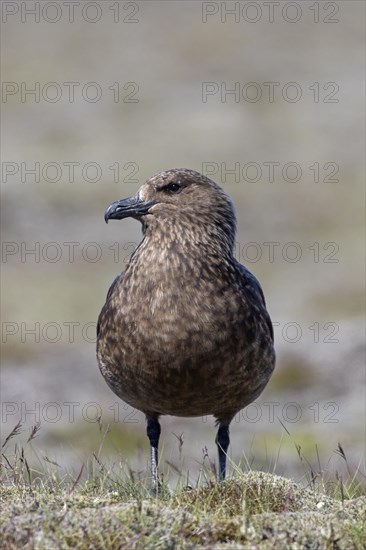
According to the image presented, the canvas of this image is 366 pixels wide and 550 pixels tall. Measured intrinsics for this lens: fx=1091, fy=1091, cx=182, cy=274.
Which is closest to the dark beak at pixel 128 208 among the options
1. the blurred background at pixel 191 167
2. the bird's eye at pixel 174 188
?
the bird's eye at pixel 174 188

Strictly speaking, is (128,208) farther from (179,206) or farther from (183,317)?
(183,317)

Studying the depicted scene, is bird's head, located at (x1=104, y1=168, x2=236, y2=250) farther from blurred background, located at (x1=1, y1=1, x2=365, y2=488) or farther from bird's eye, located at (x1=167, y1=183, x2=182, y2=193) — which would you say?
blurred background, located at (x1=1, y1=1, x2=365, y2=488)

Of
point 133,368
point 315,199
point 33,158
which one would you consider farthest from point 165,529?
point 33,158

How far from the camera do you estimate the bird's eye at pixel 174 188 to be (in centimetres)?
779

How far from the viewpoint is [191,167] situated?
3869cm

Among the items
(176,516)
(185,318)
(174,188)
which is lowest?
(176,516)

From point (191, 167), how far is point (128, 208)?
3126cm

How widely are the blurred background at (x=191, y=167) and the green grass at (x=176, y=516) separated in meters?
3.65

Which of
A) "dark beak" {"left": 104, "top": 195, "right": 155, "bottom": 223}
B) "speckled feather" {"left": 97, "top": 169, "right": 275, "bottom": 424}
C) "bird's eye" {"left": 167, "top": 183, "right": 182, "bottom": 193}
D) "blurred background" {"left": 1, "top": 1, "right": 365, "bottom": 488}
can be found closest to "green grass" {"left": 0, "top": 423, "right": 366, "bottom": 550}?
"speckled feather" {"left": 97, "top": 169, "right": 275, "bottom": 424}

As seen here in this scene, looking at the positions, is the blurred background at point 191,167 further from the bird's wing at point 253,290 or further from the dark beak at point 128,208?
the dark beak at point 128,208

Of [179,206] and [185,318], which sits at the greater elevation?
[179,206]

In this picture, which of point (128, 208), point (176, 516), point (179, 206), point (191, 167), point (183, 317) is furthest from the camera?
point (191, 167)

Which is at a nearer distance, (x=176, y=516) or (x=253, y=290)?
(x=176, y=516)

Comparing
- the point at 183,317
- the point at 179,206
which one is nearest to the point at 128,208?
the point at 179,206
